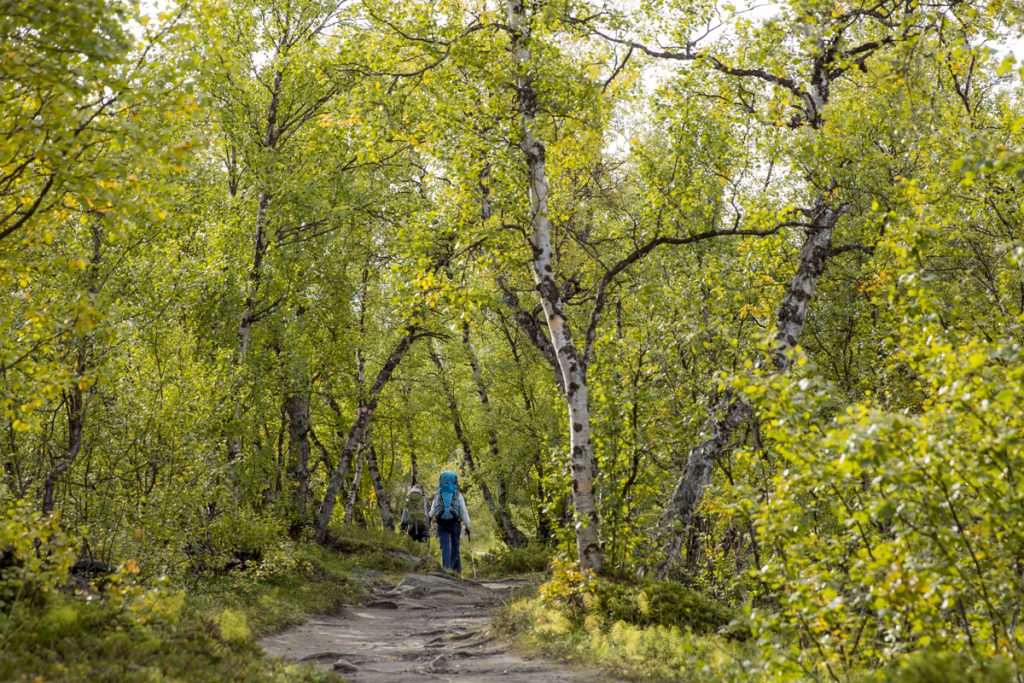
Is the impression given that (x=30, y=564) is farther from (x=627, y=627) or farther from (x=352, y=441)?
(x=352, y=441)

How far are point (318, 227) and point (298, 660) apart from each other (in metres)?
13.7

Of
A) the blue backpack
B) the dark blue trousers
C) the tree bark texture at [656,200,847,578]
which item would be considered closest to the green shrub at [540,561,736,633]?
the tree bark texture at [656,200,847,578]

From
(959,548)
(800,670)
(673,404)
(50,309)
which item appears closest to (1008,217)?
(673,404)

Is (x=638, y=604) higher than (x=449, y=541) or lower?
lower

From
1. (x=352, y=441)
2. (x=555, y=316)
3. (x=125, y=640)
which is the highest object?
(x=555, y=316)

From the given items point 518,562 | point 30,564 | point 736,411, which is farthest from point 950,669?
point 518,562

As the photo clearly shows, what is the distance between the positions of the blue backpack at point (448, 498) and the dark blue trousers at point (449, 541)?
0.34 meters

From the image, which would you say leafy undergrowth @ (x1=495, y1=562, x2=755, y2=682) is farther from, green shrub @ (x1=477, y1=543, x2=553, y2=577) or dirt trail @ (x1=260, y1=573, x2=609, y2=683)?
green shrub @ (x1=477, y1=543, x2=553, y2=577)

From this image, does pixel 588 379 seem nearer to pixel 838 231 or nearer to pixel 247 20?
pixel 838 231

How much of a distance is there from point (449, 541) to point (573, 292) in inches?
282

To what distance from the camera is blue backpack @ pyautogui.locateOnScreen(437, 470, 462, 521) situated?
19.8 metres

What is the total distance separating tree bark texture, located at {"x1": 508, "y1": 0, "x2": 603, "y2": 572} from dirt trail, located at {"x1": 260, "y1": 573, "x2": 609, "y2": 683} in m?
1.98

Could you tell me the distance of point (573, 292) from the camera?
1869 cm

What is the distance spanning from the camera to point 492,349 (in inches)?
1156
